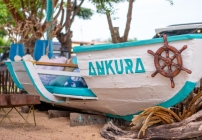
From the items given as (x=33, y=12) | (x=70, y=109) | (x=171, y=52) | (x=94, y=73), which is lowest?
(x=70, y=109)

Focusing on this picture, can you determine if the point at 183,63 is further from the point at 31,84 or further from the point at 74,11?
the point at 74,11

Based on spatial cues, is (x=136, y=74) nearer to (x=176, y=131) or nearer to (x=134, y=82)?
(x=134, y=82)

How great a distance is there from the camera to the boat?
16.8 ft

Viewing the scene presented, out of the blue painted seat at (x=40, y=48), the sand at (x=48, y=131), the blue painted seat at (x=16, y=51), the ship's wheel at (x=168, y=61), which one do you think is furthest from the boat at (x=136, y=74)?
the blue painted seat at (x=16, y=51)

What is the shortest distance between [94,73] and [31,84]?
6.61ft

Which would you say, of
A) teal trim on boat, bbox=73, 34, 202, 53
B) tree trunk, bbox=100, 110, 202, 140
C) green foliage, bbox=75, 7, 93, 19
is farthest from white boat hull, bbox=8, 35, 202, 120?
green foliage, bbox=75, 7, 93, 19

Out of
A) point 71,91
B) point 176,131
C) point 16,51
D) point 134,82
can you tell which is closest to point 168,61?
point 134,82

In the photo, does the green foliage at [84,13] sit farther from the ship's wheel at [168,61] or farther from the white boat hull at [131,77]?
the ship's wheel at [168,61]

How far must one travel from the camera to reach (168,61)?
5.17 metres

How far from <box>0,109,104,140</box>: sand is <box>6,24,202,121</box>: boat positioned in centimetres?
46

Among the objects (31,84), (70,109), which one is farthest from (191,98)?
(31,84)

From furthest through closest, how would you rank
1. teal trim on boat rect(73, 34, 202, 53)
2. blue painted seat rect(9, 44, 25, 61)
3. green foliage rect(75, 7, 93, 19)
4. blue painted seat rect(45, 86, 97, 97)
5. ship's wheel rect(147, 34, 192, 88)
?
green foliage rect(75, 7, 93, 19)
blue painted seat rect(9, 44, 25, 61)
blue painted seat rect(45, 86, 97, 97)
ship's wheel rect(147, 34, 192, 88)
teal trim on boat rect(73, 34, 202, 53)

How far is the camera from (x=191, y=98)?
6016mm

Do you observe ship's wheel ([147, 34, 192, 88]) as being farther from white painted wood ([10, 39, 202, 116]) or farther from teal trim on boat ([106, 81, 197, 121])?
teal trim on boat ([106, 81, 197, 121])
